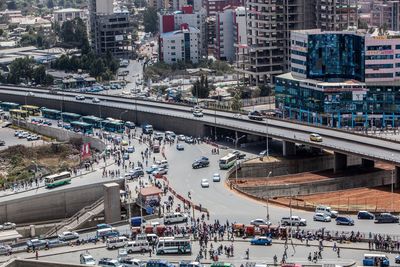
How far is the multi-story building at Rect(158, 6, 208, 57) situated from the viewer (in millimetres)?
97062

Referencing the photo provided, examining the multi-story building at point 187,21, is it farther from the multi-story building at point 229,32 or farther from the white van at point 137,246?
the white van at point 137,246

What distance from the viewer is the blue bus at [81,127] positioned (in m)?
62.4

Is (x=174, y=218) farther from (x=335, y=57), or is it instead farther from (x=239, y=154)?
(x=335, y=57)

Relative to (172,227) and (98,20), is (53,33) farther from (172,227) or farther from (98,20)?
(172,227)

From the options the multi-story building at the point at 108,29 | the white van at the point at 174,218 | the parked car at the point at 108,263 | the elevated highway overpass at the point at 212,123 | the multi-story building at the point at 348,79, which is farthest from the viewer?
the multi-story building at the point at 108,29

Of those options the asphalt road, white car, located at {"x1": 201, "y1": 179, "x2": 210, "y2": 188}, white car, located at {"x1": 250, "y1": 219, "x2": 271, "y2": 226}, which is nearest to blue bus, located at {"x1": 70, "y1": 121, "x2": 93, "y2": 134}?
the asphalt road

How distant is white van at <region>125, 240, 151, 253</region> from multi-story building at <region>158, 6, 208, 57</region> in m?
63.7

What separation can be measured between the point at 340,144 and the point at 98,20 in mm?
52564

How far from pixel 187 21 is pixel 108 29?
26.6 ft

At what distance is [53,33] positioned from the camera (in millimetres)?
120938

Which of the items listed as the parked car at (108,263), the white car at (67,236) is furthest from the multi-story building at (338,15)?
the parked car at (108,263)

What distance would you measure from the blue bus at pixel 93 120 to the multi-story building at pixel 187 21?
1290 inches

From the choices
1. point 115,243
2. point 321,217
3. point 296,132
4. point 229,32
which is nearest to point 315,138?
point 296,132

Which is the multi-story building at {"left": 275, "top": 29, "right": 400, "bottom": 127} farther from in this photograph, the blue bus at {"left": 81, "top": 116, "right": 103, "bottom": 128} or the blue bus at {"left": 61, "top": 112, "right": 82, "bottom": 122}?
the blue bus at {"left": 61, "top": 112, "right": 82, "bottom": 122}
